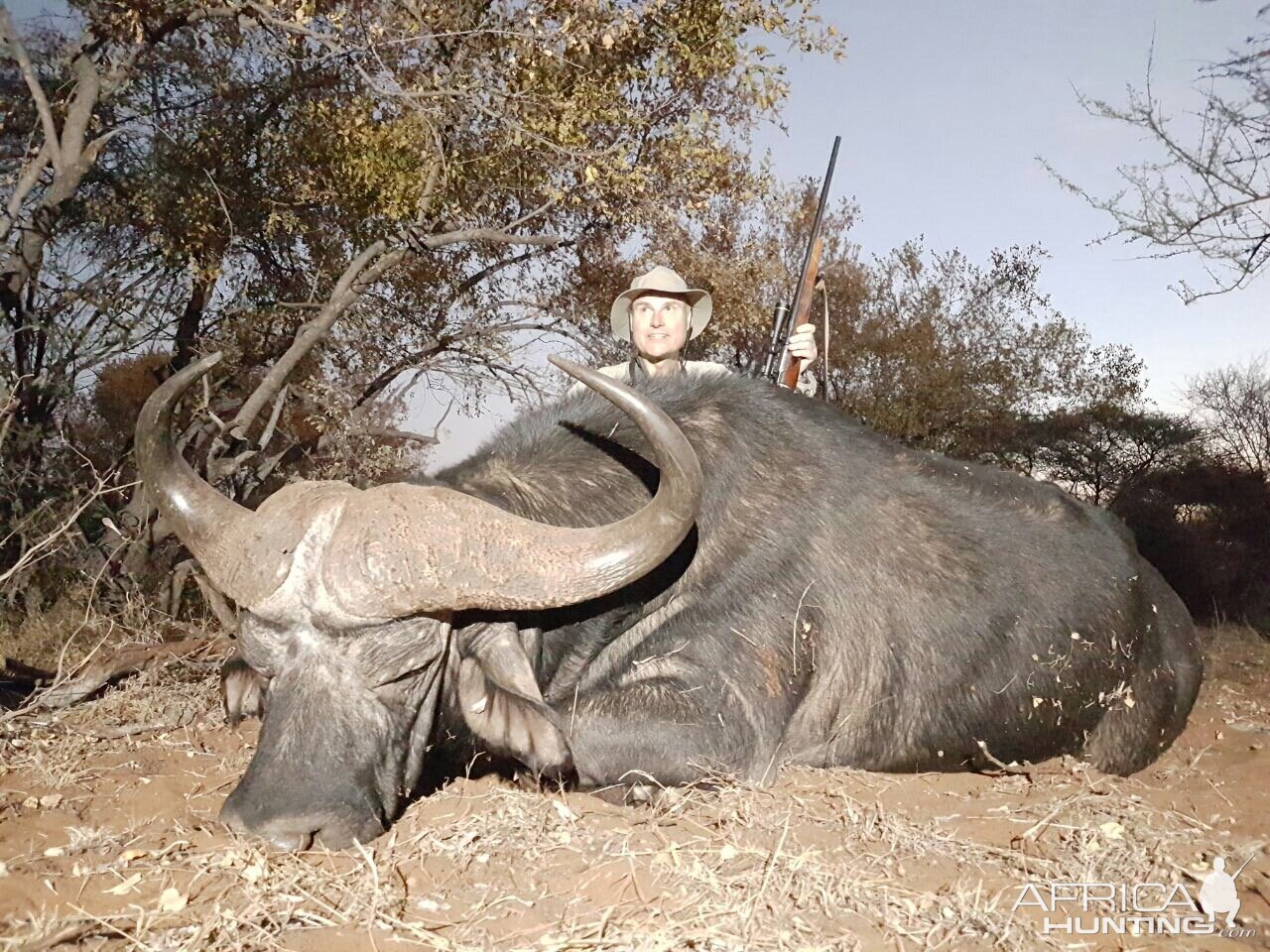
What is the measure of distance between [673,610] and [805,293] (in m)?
4.29

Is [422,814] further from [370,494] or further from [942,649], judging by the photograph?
[942,649]

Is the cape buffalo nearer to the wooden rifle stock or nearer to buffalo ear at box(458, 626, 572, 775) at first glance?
buffalo ear at box(458, 626, 572, 775)

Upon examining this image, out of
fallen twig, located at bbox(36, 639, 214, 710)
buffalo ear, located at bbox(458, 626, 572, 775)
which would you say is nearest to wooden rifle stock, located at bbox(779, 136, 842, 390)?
buffalo ear, located at bbox(458, 626, 572, 775)

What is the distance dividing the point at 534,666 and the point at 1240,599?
952cm

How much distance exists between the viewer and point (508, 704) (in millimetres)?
2805

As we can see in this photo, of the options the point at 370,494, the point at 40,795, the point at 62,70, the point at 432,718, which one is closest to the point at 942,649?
the point at 432,718

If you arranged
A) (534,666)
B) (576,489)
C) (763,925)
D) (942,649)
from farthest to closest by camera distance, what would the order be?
(942,649) → (576,489) → (534,666) → (763,925)

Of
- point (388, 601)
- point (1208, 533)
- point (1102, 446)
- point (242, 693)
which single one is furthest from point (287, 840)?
point (1102, 446)

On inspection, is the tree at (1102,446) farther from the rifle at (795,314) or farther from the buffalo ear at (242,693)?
the buffalo ear at (242,693)

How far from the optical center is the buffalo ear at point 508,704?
277cm

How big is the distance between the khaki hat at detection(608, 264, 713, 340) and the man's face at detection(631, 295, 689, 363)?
0.07 m

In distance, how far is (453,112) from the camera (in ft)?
22.4

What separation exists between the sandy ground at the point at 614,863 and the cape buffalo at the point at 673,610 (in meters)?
0.19

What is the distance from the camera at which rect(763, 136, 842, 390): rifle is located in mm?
6359
